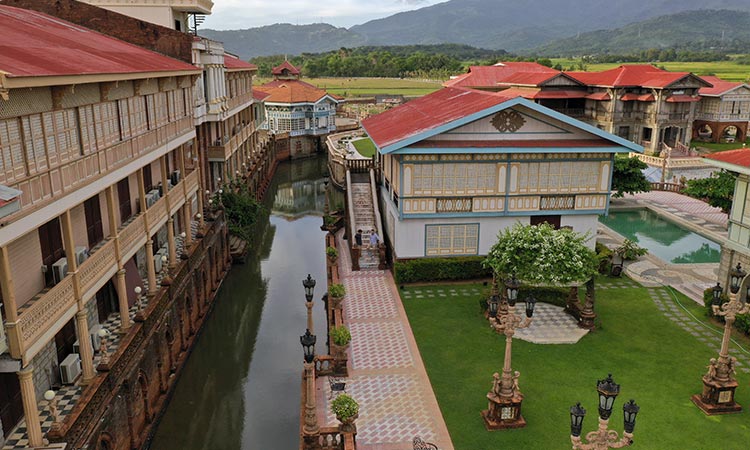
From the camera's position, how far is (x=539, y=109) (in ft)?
81.6

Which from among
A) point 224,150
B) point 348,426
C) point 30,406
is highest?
point 224,150

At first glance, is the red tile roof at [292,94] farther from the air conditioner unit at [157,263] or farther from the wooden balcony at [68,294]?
the wooden balcony at [68,294]

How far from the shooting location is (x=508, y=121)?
25344 mm

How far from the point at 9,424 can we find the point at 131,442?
3.38 meters

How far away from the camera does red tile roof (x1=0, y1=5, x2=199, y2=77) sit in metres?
12.3

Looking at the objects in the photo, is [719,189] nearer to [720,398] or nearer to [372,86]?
[720,398]

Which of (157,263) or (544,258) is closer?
(544,258)

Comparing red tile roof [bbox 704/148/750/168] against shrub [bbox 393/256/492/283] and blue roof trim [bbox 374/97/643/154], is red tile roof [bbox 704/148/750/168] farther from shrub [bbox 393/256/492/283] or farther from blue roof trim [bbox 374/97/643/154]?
shrub [bbox 393/256/492/283]

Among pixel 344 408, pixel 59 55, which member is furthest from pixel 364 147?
→ pixel 344 408

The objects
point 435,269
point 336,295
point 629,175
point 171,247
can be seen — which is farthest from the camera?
point 629,175

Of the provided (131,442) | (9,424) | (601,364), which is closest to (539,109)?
(601,364)

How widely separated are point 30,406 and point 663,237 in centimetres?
3541

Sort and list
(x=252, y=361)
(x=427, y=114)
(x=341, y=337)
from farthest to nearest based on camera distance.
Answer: (x=427, y=114), (x=252, y=361), (x=341, y=337)

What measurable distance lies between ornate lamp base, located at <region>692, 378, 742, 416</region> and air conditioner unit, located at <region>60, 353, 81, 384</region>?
16.9m
